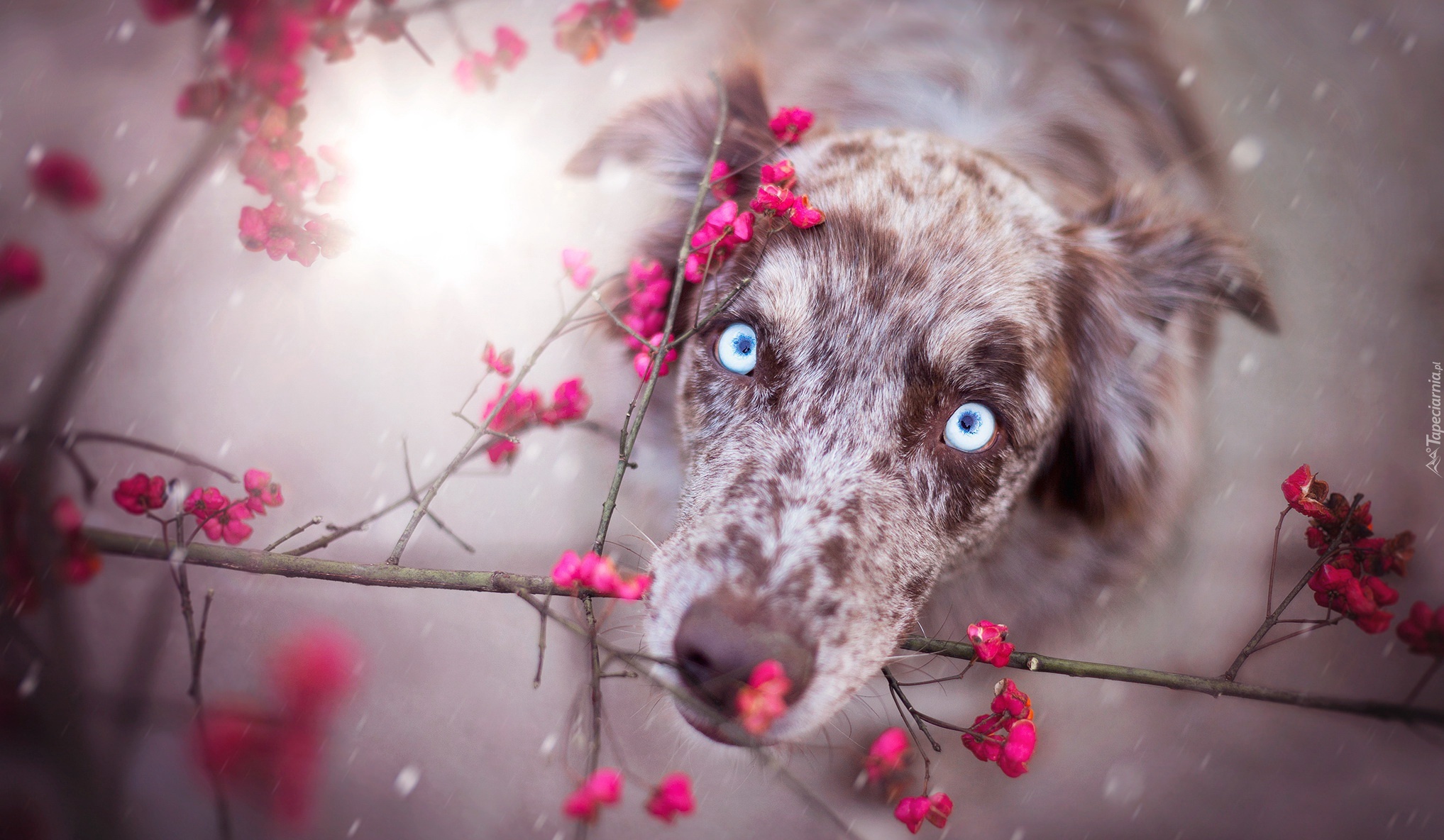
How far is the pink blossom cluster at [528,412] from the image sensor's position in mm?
1405

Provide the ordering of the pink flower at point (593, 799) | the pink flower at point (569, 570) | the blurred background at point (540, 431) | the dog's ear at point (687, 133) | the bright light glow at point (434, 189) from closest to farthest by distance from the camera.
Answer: the pink flower at point (593, 799) → the pink flower at point (569, 570) → the blurred background at point (540, 431) → the bright light glow at point (434, 189) → the dog's ear at point (687, 133)

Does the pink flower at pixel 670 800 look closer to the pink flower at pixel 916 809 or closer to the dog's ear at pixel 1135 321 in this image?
the pink flower at pixel 916 809

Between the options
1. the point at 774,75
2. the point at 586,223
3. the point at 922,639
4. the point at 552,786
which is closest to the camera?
the point at 922,639

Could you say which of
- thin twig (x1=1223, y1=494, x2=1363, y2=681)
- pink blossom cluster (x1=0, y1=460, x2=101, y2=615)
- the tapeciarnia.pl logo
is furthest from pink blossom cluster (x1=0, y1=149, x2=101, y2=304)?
the tapeciarnia.pl logo

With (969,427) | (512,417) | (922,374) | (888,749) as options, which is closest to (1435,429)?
(969,427)

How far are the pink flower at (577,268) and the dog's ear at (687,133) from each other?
0.26 metres

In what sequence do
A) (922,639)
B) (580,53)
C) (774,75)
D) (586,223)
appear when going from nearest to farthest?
(922,639) → (580,53) → (586,223) → (774,75)

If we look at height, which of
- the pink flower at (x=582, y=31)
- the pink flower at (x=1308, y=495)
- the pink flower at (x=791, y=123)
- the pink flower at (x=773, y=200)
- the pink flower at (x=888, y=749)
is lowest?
the pink flower at (x=888, y=749)

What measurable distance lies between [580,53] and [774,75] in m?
0.64

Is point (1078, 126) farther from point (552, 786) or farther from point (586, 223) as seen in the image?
point (552, 786)

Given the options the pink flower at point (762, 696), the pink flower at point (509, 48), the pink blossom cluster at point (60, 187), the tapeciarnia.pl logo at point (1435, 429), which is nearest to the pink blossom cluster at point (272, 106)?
the pink blossom cluster at point (60, 187)

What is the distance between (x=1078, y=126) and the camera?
1955mm

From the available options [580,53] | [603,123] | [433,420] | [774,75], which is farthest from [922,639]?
[774,75]

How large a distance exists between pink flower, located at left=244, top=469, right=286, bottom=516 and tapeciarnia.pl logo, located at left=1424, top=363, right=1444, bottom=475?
2296mm
